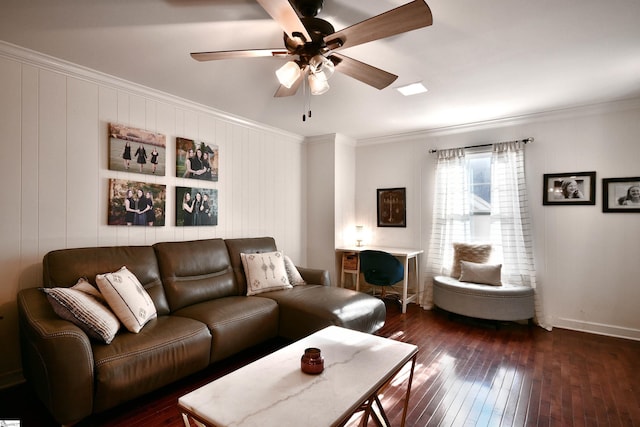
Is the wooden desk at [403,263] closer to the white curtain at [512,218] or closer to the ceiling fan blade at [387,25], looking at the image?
the white curtain at [512,218]

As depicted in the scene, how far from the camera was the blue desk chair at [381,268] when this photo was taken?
3.99 meters

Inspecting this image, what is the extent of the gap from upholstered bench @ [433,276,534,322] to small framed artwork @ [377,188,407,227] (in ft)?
4.28

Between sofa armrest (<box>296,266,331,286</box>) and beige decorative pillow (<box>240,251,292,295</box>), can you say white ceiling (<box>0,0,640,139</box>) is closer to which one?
beige decorative pillow (<box>240,251,292,295</box>)

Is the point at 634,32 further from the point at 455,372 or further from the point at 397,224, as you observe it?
the point at 397,224

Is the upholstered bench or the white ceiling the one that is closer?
the white ceiling

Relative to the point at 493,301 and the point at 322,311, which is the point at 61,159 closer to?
the point at 322,311

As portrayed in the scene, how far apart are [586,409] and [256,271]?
2.76 metres

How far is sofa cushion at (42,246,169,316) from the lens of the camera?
2271mm

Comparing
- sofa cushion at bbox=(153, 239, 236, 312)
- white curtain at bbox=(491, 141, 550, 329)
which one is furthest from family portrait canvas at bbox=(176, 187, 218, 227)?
white curtain at bbox=(491, 141, 550, 329)

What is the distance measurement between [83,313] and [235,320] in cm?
101

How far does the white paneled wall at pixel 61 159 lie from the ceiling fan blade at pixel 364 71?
6.76 feet

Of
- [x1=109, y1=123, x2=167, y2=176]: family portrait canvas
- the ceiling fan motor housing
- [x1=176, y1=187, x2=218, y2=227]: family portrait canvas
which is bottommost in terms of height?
[x1=176, y1=187, x2=218, y2=227]: family portrait canvas

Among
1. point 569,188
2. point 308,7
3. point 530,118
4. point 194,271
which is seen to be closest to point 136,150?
point 194,271

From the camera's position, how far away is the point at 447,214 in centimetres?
428
